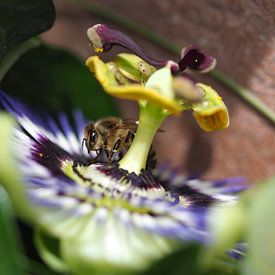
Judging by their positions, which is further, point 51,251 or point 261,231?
point 51,251

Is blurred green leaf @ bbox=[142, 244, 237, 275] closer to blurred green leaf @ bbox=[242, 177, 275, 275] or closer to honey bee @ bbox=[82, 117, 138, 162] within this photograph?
blurred green leaf @ bbox=[242, 177, 275, 275]

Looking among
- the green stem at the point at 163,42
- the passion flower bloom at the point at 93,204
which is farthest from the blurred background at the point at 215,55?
the passion flower bloom at the point at 93,204

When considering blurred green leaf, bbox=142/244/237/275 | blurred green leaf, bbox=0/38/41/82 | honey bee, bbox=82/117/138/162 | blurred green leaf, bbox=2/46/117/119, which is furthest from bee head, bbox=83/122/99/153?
blurred green leaf, bbox=142/244/237/275

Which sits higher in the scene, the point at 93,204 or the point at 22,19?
the point at 22,19

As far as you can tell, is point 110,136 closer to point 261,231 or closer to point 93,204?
point 93,204

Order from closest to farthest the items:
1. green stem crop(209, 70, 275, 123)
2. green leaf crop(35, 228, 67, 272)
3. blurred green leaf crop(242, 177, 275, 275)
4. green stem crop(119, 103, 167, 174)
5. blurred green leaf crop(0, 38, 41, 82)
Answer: blurred green leaf crop(242, 177, 275, 275) < green leaf crop(35, 228, 67, 272) < green stem crop(119, 103, 167, 174) < blurred green leaf crop(0, 38, 41, 82) < green stem crop(209, 70, 275, 123)

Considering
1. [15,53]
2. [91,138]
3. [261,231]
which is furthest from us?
[15,53]

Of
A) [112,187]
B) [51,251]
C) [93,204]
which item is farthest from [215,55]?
[51,251]
